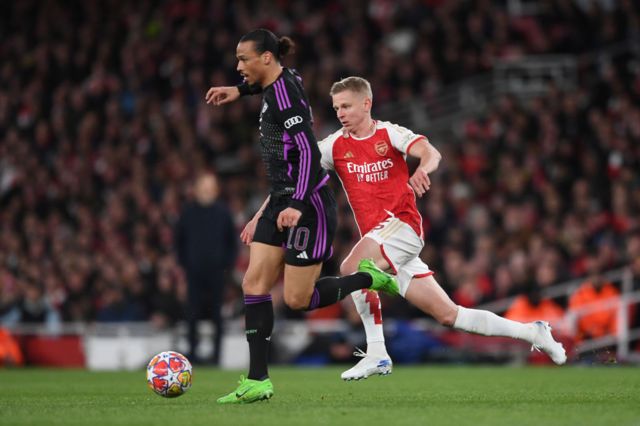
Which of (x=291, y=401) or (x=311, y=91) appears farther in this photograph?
(x=311, y=91)

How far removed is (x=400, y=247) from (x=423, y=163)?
88cm

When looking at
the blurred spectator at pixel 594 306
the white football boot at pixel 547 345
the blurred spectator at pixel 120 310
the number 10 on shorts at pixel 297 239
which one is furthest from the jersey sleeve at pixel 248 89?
the blurred spectator at pixel 120 310

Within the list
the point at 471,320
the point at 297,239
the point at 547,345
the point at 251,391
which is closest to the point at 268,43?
the point at 297,239

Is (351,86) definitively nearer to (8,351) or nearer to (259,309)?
(259,309)

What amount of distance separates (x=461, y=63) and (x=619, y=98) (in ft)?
12.1

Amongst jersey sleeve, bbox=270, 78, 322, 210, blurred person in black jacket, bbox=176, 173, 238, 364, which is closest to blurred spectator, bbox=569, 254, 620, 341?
blurred person in black jacket, bbox=176, 173, 238, 364

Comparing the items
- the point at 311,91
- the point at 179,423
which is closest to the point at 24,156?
the point at 311,91

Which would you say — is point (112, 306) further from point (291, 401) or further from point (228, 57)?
point (291, 401)

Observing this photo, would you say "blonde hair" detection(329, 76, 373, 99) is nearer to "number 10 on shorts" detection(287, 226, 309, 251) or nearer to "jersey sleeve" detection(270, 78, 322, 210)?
"jersey sleeve" detection(270, 78, 322, 210)

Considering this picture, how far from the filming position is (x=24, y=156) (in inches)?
860

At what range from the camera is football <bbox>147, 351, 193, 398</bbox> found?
774cm

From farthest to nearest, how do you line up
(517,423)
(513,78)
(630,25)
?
(513,78), (630,25), (517,423)

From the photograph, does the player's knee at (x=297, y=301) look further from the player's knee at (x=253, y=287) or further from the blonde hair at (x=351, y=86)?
the blonde hair at (x=351, y=86)

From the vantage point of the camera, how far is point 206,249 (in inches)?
539
